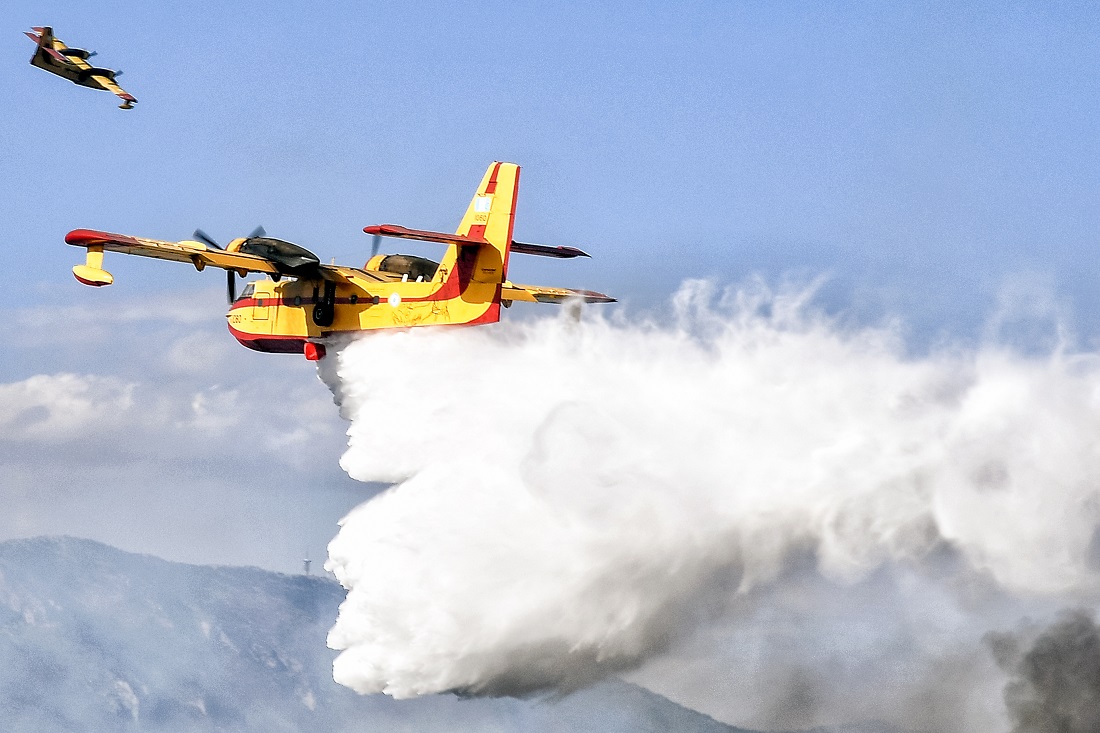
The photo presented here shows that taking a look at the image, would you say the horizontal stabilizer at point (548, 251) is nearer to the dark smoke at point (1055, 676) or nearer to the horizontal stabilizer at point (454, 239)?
the horizontal stabilizer at point (454, 239)

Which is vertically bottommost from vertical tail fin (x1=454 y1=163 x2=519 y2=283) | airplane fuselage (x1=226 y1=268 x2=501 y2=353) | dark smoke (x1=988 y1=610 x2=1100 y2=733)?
dark smoke (x1=988 y1=610 x2=1100 y2=733)

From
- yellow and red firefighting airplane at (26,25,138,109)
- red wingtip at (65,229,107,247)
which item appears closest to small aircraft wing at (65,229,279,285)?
red wingtip at (65,229,107,247)

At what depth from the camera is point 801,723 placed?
48219mm

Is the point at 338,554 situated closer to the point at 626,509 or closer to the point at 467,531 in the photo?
the point at 467,531

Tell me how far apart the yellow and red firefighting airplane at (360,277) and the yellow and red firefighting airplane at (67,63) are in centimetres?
832

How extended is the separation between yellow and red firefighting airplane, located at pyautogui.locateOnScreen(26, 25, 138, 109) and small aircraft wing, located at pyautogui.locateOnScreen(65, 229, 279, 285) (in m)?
8.15

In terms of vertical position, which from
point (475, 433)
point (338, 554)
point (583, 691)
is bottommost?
point (583, 691)

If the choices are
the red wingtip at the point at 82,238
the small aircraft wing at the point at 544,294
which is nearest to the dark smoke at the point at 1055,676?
the small aircraft wing at the point at 544,294

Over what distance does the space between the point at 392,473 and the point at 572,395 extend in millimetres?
4825

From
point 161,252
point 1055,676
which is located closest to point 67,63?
point 161,252

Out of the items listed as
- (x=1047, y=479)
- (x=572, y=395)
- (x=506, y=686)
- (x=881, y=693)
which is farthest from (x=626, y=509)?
(x=881, y=693)

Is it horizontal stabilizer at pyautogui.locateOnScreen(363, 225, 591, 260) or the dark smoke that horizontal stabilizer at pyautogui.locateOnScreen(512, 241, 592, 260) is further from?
the dark smoke

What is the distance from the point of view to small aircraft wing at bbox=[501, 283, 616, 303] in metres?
40.8

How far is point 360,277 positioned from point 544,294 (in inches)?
269
